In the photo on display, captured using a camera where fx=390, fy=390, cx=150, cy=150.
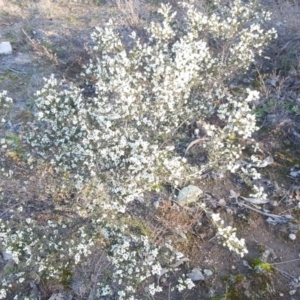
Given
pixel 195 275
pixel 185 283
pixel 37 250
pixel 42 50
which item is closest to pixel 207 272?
pixel 195 275

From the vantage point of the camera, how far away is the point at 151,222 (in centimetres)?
448

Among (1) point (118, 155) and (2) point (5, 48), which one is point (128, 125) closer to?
(1) point (118, 155)

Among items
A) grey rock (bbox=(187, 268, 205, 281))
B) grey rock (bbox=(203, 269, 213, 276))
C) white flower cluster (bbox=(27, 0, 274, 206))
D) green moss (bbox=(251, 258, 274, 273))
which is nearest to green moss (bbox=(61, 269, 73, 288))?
white flower cluster (bbox=(27, 0, 274, 206))

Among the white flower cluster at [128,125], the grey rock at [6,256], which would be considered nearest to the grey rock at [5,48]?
the white flower cluster at [128,125]

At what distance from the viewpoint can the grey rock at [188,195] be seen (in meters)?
4.62

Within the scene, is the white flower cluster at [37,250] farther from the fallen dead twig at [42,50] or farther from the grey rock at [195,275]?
the fallen dead twig at [42,50]

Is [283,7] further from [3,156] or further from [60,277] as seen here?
[60,277]

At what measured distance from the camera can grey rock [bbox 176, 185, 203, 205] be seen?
15.2 feet

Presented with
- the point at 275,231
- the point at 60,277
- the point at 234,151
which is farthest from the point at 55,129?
the point at 275,231

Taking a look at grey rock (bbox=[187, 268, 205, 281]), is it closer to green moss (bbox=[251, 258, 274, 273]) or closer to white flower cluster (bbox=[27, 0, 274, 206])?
green moss (bbox=[251, 258, 274, 273])

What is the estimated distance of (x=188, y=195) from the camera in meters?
4.64

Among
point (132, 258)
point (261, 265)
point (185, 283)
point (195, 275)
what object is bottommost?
point (195, 275)

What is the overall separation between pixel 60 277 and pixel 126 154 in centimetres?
151

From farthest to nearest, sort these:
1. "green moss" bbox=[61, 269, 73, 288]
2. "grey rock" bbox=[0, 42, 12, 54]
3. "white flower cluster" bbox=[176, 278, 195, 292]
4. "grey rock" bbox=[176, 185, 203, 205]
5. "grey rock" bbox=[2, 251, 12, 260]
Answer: "grey rock" bbox=[0, 42, 12, 54] < "grey rock" bbox=[176, 185, 203, 205] < "grey rock" bbox=[2, 251, 12, 260] < "green moss" bbox=[61, 269, 73, 288] < "white flower cluster" bbox=[176, 278, 195, 292]
